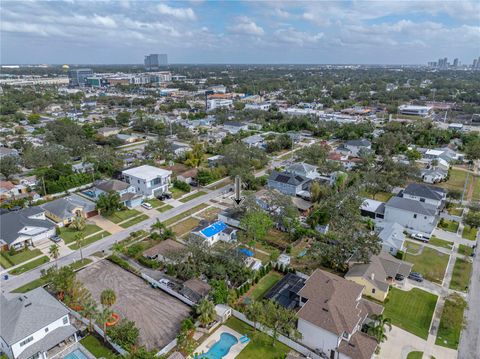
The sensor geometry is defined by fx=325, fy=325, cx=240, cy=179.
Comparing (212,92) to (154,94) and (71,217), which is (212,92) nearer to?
(154,94)

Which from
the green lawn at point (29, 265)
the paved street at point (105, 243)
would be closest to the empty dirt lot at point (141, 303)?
the paved street at point (105, 243)

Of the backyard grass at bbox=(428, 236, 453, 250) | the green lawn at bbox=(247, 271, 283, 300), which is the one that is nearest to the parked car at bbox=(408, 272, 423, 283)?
the backyard grass at bbox=(428, 236, 453, 250)

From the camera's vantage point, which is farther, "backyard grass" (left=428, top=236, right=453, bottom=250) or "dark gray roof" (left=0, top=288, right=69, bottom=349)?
"backyard grass" (left=428, top=236, right=453, bottom=250)

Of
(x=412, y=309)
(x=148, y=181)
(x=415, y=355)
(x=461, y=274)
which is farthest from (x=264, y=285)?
(x=148, y=181)

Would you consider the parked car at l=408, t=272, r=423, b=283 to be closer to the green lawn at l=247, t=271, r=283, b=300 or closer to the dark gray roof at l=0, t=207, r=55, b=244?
the green lawn at l=247, t=271, r=283, b=300

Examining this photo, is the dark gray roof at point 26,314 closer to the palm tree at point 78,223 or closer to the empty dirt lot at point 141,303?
the empty dirt lot at point 141,303
